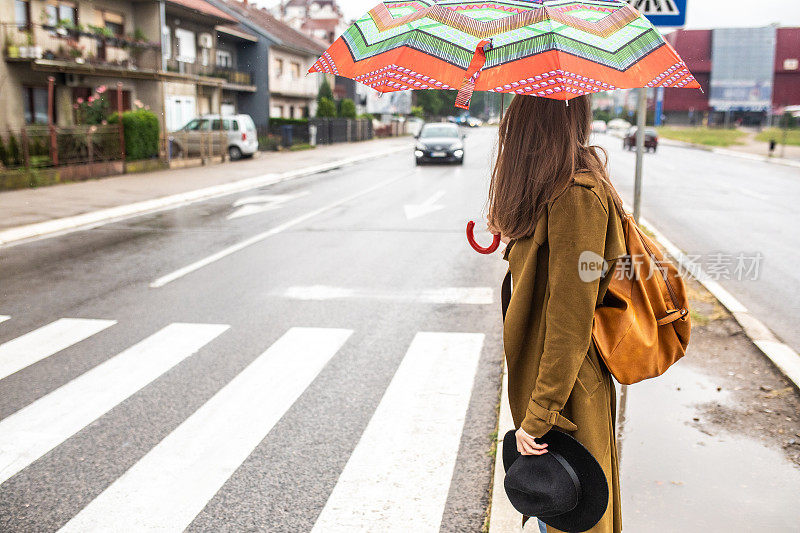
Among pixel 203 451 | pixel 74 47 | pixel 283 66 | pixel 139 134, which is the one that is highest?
pixel 283 66

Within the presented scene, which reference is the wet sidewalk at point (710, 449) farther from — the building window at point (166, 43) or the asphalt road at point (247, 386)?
the building window at point (166, 43)

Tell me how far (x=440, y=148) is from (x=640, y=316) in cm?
2634

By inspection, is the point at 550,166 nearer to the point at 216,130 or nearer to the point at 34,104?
the point at 34,104

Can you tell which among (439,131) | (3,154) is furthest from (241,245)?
(439,131)

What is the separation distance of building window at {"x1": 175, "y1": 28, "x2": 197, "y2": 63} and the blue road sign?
107 feet

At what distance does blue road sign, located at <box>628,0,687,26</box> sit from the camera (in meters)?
6.00

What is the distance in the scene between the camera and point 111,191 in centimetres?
1783

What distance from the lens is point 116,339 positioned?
6250 mm

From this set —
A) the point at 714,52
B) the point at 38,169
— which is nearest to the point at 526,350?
the point at 38,169

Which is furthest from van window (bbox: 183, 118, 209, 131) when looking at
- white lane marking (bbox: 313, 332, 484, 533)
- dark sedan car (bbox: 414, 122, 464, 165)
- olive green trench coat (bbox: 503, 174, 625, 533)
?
olive green trench coat (bbox: 503, 174, 625, 533)

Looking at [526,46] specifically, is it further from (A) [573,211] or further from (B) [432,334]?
(B) [432,334]

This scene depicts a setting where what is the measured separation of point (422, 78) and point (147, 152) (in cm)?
2335

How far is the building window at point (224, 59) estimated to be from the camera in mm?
43625

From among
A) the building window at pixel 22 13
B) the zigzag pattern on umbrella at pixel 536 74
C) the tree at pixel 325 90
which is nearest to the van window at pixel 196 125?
the building window at pixel 22 13
